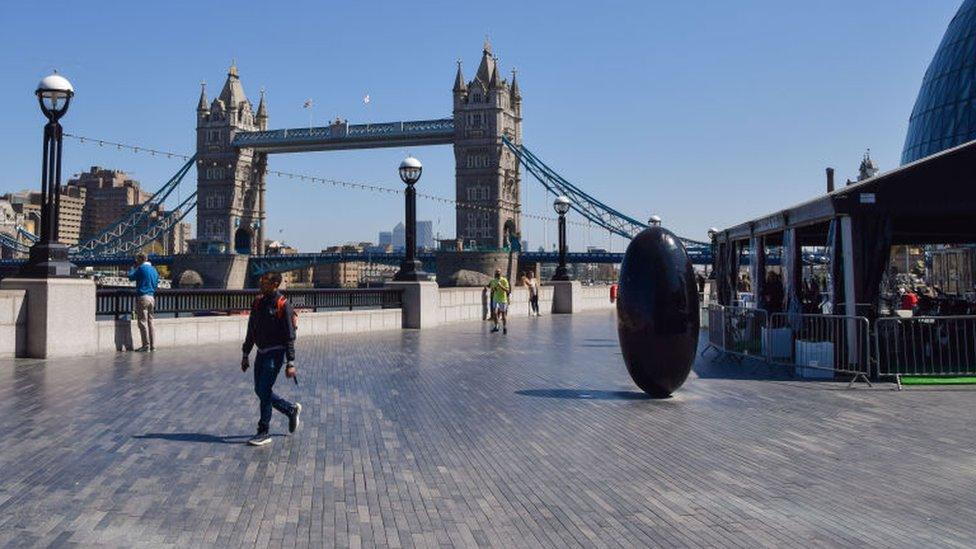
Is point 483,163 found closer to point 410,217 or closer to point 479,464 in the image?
point 410,217

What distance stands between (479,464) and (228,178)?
419 ft

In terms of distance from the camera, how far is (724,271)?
19.2 metres

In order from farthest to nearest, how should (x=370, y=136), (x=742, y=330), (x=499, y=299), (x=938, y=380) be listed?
(x=370, y=136), (x=499, y=299), (x=742, y=330), (x=938, y=380)

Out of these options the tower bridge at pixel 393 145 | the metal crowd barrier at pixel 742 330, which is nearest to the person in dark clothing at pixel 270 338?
the metal crowd barrier at pixel 742 330

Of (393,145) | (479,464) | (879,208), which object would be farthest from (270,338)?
(393,145)

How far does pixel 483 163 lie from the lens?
111188 mm

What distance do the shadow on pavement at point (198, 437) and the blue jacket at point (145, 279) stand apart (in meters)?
7.09

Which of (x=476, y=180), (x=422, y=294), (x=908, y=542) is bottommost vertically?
(x=908, y=542)

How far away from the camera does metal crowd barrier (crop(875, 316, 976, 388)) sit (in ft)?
36.9

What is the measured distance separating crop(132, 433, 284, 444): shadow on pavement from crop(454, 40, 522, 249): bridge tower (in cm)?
10108

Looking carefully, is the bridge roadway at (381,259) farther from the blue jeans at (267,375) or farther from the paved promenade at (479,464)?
the blue jeans at (267,375)

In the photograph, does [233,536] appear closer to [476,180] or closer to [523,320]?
[523,320]

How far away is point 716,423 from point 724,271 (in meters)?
11.7

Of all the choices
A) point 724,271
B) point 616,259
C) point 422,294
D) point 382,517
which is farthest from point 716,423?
point 616,259
